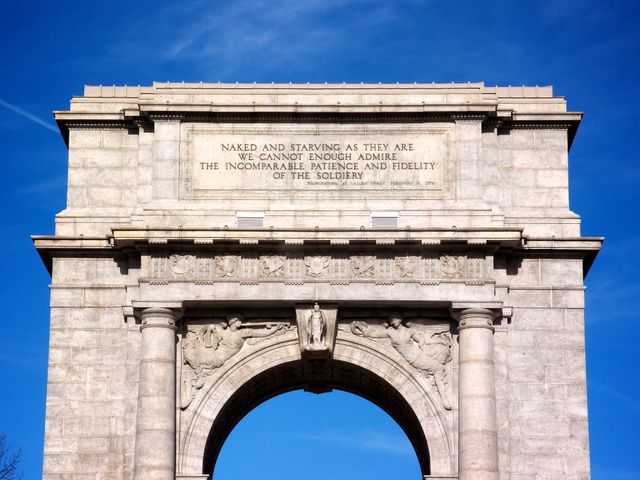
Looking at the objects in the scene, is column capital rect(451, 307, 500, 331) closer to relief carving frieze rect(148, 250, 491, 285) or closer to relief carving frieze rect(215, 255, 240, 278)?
relief carving frieze rect(148, 250, 491, 285)

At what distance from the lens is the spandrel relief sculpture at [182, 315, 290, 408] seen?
60781 millimetres

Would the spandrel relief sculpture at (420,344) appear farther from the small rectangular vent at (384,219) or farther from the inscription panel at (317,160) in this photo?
the inscription panel at (317,160)

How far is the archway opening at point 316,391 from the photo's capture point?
61.6 m

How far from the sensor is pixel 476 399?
195 ft

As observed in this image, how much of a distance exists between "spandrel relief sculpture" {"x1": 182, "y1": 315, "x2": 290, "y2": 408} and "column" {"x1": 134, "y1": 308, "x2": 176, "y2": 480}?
1.93 ft

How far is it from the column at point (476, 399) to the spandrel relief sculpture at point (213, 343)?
17.4 feet

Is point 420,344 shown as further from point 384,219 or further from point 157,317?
point 157,317

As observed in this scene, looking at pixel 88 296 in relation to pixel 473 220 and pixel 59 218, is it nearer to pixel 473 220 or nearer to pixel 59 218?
pixel 59 218

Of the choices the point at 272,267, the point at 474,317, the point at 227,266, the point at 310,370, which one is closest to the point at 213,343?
the point at 227,266

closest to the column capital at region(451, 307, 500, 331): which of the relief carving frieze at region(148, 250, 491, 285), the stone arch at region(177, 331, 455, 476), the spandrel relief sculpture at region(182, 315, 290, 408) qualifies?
the relief carving frieze at region(148, 250, 491, 285)

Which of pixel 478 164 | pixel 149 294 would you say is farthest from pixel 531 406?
pixel 149 294

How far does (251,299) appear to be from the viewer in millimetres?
60406

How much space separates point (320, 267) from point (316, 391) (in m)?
6.57

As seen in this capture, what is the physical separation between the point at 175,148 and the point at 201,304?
16.2ft
